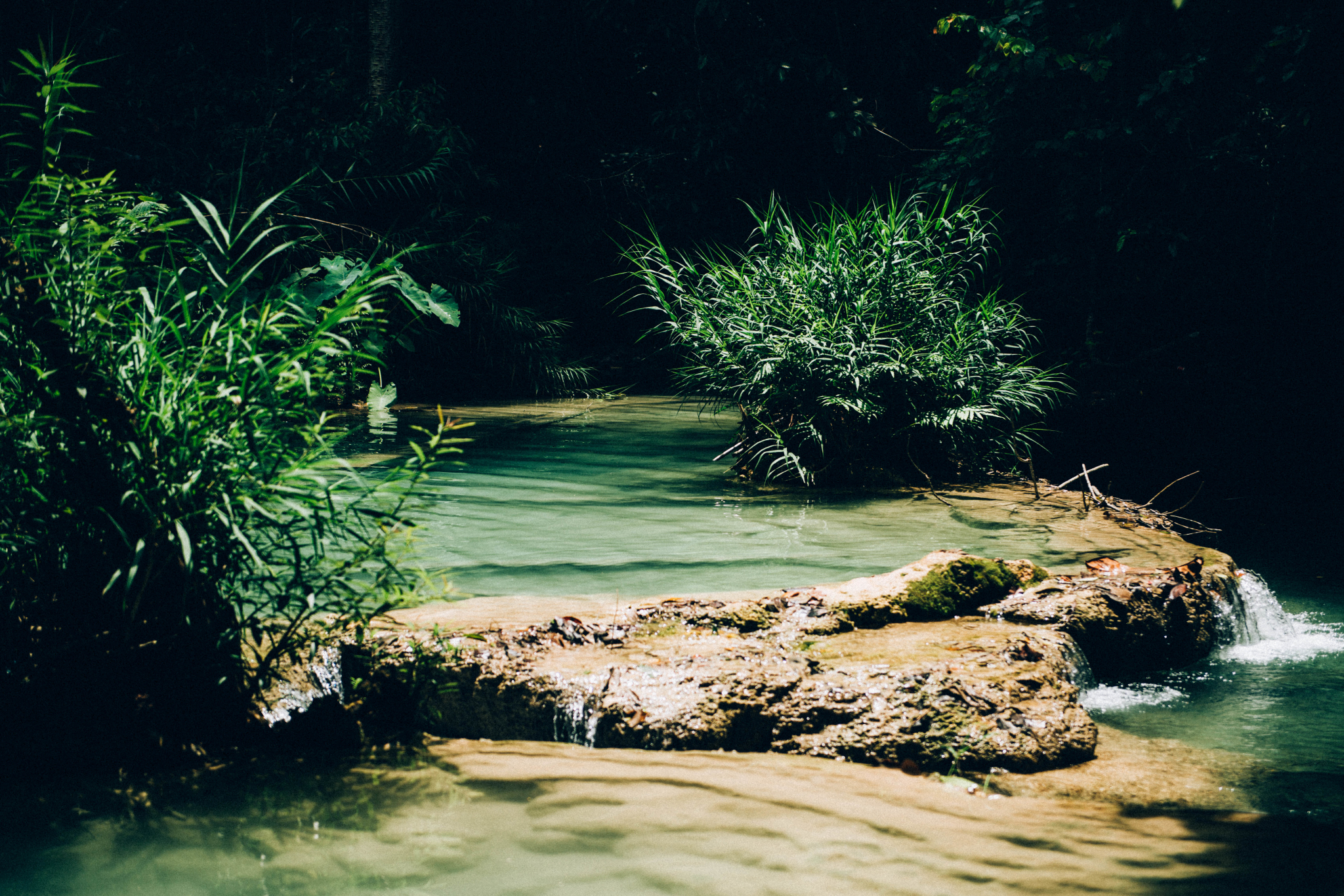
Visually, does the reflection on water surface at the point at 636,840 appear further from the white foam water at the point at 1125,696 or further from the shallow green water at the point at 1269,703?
the white foam water at the point at 1125,696

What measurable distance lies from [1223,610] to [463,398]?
358 inches

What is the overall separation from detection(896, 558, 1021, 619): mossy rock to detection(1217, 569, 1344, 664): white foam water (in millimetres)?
1049

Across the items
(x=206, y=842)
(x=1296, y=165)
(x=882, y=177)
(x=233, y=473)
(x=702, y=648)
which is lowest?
(x=206, y=842)

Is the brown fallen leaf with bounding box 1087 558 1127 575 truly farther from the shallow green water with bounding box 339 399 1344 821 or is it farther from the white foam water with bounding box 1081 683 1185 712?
the white foam water with bounding box 1081 683 1185 712

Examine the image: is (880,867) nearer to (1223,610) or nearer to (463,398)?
(1223,610)

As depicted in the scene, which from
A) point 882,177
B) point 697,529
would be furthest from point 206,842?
point 882,177

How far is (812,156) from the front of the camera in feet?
42.5

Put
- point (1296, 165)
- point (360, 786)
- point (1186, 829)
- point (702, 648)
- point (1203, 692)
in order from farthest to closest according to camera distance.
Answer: point (1296, 165), point (1203, 692), point (702, 648), point (360, 786), point (1186, 829)

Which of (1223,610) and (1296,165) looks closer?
(1223,610)

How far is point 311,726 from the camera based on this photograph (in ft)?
9.97

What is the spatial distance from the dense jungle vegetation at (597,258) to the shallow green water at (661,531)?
2.05 feet

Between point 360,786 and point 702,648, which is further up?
point 702,648

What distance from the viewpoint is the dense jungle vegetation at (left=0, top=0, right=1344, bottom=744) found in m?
2.76

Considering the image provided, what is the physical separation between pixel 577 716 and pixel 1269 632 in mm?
3299
